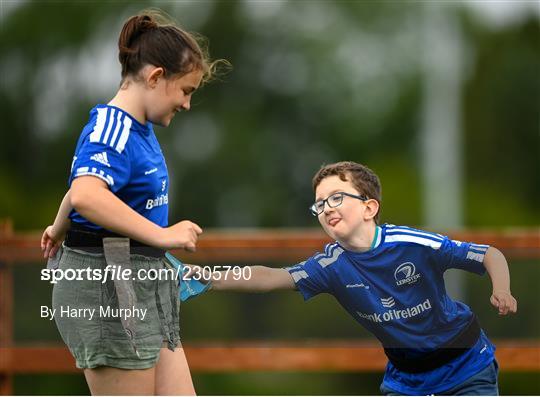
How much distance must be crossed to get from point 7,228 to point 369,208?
3313 millimetres

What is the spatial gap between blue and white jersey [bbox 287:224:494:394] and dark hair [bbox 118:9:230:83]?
94 centimetres

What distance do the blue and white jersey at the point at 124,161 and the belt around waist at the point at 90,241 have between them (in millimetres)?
21

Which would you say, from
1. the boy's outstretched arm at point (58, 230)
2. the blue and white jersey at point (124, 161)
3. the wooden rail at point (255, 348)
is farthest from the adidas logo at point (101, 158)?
the wooden rail at point (255, 348)

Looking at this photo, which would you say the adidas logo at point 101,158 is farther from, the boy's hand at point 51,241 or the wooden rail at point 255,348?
the wooden rail at point 255,348

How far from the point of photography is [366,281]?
4.20 m

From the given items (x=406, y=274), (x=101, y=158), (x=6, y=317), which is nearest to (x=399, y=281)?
(x=406, y=274)

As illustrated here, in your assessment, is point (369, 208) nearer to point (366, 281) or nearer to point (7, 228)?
point (366, 281)

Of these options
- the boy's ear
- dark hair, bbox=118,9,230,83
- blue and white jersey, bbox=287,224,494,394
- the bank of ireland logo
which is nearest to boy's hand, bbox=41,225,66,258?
dark hair, bbox=118,9,230,83

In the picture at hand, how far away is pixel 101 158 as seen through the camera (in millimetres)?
3480

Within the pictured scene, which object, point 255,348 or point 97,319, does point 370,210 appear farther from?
point 255,348

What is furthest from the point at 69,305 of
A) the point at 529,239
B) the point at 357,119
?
the point at 357,119

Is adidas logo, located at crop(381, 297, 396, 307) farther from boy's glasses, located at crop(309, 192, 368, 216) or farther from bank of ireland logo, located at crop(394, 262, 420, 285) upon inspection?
boy's glasses, located at crop(309, 192, 368, 216)

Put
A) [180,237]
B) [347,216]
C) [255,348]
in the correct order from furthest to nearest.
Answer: [255,348] < [347,216] < [180,237]

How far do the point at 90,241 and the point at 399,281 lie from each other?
1.15m
